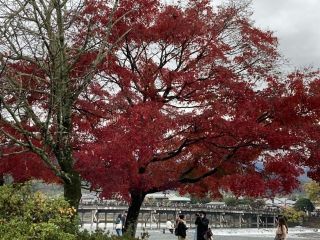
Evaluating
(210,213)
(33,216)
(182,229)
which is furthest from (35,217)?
(210,213)

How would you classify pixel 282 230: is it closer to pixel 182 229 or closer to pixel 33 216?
pixel 182 229

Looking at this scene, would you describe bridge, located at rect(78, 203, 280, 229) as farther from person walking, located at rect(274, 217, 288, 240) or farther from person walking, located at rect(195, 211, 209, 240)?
person walking, located at rect(274, 217, 288, 240)

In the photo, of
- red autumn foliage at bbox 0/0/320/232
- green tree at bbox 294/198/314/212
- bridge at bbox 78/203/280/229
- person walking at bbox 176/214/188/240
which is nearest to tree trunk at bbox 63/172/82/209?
red autumn foliage at bbox 0/0/320/232

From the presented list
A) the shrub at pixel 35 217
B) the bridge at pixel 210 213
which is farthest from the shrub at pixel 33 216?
the bridge at pixel 210 213

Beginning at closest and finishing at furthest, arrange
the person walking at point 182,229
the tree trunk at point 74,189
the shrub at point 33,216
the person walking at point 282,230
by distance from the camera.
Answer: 1. the shrub at point 33,216
2. the tree trunk at point 74,189
3. the person walking at point 282,230
4. the person walking at point 182,229

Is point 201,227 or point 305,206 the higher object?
point 305,206

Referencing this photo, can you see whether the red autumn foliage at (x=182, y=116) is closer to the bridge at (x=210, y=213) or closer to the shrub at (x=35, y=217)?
the shrub at (x=35, y=217)

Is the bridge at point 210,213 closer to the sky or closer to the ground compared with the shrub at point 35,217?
closer to the sky

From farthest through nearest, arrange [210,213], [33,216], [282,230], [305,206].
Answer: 1. [305,206]
2. [210,213]
3. [282,230]
4. [33,216]

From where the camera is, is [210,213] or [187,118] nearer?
[187,118]

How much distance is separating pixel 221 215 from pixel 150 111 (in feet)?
452

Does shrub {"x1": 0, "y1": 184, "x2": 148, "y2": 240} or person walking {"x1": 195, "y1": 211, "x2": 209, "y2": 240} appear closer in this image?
shrub {"x1": 0, "y1": 184, "x2": 148, "y2": 240}

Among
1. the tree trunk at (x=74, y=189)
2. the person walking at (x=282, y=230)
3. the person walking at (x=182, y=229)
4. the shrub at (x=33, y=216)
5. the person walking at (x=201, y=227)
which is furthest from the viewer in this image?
the person walking at (x=182, y=229)

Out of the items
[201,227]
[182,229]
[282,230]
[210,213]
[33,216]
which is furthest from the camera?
[210,213]
